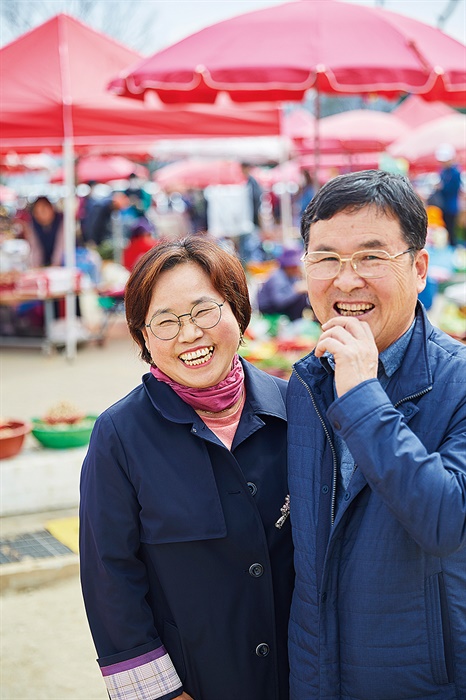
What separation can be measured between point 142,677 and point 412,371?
0.98m

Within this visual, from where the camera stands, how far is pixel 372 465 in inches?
66.1

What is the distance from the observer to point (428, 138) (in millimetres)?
15016

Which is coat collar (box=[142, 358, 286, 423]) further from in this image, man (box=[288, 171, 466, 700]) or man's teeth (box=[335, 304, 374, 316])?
man's teeth (box=[335, 304, 374, 316])

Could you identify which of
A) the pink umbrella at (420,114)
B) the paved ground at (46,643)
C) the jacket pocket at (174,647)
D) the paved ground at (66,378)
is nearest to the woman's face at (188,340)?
the jacket pocket at (174,647)

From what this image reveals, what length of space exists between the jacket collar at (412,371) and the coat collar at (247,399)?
255 millimetres

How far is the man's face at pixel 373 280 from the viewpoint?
1896 mm

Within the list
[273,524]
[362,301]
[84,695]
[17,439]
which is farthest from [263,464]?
[17,439]

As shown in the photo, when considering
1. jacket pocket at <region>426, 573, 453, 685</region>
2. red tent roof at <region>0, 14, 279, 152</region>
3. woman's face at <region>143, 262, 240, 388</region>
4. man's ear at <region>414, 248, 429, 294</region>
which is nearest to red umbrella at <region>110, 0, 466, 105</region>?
red tent roof at <region>0, 14, 279, 152</region>

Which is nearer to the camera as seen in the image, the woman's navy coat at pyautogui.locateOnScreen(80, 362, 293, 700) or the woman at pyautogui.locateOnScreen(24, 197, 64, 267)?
the woman's navy coat at pyautogui.locateOnScreen(80, 362, 293, 700)

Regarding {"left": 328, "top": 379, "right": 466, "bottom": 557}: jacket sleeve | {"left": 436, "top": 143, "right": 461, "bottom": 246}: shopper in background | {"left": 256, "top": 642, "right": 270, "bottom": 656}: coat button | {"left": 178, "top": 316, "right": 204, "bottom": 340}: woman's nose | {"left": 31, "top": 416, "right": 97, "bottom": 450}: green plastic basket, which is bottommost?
{"left": 256, "top": 642, "right": 270, "bottom": 656}: coat button

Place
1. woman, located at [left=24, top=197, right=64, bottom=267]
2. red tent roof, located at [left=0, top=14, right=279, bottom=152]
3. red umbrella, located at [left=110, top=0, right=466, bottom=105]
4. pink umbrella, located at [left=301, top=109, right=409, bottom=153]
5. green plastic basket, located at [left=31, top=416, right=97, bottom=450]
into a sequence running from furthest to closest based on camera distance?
1. pink umbrella, located at [left=301, top=109, right=409, bottom=153]
2. woman, located at [left=24, top=197, right=64, bottom=267]
3. red tent roof, located at [left=0, top=14, right=279, bottom=152]
4. red umbrella, located at [left=110, top=0, right=466, bottom=105]
5. green plastic basket, located at [left=31, top=416, right=97, bottom=450]

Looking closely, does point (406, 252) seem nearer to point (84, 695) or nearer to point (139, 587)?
point (139, 587)

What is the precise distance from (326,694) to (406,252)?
0.97 metres

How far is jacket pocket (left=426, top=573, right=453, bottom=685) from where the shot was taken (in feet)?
5.97
